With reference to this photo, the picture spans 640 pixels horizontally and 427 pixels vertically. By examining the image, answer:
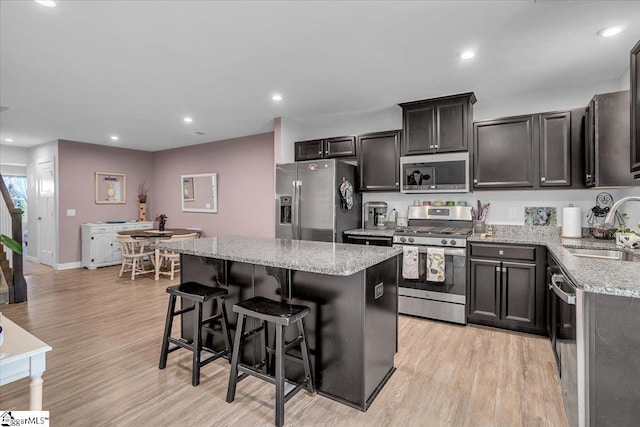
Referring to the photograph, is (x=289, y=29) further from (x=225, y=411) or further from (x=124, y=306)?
(x=124, y=306)

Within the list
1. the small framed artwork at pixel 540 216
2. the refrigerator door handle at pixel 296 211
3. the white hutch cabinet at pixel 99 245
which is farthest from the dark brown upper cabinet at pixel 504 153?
the white hutch cabinet at pixel 99 245

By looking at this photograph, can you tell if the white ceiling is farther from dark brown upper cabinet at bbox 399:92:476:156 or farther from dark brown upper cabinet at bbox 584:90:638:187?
dark brown upper cabinet at bbox 584:90:638:187

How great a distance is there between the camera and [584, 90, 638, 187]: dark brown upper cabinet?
2.77 meters

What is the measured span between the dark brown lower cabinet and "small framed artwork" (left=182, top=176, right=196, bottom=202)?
5.59m

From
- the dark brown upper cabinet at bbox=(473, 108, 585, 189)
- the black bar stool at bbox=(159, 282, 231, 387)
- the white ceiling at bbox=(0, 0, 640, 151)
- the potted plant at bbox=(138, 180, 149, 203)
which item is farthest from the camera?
the potted plant at bbox=(138, 180, 149, 203)

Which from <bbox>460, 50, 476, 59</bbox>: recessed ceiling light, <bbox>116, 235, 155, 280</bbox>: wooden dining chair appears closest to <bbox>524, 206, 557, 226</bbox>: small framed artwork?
<bbox>460, 50, 476, 59</bbox>: recessed ceiling light

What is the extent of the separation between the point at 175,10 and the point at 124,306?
3465 mm

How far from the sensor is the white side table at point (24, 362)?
118 cm

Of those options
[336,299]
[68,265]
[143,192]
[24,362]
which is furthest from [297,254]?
[143,192]

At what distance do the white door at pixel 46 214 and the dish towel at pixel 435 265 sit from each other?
6960mm

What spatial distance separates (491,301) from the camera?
3.32 metres

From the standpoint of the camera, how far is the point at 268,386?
2305 millimetres

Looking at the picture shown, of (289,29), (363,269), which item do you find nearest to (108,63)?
(289,29)

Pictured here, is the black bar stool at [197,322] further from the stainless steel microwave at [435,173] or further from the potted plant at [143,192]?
the potted plant at [143,192]
